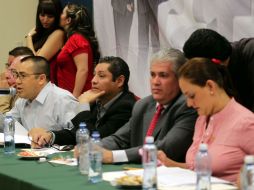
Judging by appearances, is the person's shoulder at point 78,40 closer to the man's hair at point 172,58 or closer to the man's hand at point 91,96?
the man's hand at point 91,96

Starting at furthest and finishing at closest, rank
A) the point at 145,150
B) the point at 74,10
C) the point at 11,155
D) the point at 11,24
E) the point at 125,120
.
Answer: the point at 11,24
the point at 74,10
the point at 125,120
the point at 11,155
the point at 145,150

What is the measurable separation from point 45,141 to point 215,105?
1.32 m

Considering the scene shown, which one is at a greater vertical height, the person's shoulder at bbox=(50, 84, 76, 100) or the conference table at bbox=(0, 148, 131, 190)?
the person's shoulder at bbox=(50, 84, 76, 100)

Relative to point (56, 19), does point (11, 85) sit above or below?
below

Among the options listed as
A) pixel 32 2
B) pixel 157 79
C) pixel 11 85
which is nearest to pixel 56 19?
pixel 11 85

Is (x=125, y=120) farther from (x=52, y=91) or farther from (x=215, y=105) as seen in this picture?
(x=215, y=105)

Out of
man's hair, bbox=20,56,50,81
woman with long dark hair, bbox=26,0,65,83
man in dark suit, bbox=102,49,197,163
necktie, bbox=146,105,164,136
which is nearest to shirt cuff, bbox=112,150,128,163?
man in dark suit, bbox=102,49,197,163

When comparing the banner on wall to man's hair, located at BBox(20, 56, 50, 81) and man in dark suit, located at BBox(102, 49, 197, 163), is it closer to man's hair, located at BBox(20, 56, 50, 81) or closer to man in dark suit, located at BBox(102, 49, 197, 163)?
man in dark suit, located at BBox(102, 49, 197, 163)

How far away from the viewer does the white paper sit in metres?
2.63

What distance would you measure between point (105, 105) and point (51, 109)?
0.49 m

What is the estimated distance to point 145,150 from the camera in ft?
8.53

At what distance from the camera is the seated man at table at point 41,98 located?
4.29 meters

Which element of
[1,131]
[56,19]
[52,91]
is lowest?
[1,131]

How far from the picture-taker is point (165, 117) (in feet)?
11.1
